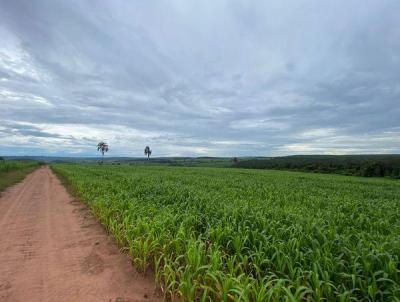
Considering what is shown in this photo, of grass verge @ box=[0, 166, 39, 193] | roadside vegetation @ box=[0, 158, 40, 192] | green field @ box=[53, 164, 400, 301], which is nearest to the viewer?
green field @ box=[53, 164, 400, 301]

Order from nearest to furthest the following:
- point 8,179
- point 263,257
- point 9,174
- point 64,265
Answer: point 263,257, point 64,265, point 8,179, point 9,174

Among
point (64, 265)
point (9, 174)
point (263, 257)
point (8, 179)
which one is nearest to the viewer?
point (263, 257)

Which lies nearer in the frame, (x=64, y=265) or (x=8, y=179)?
(x=64, y=265)

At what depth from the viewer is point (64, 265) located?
6.02 metres

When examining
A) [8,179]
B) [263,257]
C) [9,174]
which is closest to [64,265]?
[263,257]

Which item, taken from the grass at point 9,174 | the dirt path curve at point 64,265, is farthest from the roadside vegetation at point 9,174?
the dirt path curve at point 64,265

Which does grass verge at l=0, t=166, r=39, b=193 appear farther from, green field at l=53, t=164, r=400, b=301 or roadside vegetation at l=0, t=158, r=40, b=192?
green field at l=53, t=164, r=400, b=301

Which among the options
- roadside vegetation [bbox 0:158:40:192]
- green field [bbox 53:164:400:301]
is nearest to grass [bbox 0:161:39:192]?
roadside vegetation [bbox 0:158:40:192]

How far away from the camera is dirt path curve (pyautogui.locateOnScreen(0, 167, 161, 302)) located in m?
4.80

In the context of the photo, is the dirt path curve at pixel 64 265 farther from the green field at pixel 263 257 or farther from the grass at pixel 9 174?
the grass at pixel 9 174

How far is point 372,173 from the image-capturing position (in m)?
47.5

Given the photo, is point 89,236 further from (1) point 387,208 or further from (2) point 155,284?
(1) point 387,208

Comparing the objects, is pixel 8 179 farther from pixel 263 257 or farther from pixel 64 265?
pixel 263 257

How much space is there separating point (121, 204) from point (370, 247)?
7211 millimetres
